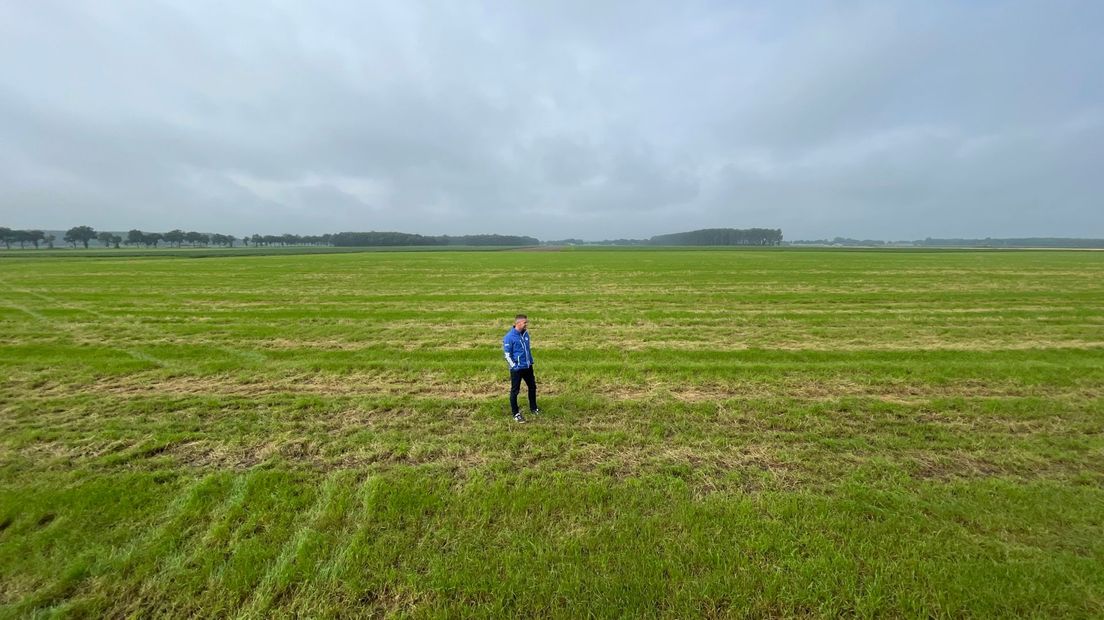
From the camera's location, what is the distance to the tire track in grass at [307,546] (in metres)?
3.76

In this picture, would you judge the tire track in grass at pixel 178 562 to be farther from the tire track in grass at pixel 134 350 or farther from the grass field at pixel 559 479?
the tire track in grass at pixel 134 350

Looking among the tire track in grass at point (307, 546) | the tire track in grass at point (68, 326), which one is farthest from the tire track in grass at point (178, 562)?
the tire track in grass at point (68, 326)

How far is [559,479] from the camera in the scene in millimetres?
5520

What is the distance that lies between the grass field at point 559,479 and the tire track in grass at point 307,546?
3 cm

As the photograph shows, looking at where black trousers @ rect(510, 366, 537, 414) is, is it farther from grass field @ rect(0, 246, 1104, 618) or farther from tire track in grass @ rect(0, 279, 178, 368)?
tire track in grass @ rect(0, 279, 178, 368)

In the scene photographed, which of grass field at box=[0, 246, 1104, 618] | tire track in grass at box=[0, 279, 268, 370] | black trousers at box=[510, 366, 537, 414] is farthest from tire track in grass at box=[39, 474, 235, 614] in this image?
tire track in grass at box=[0, 279, 268, 370]

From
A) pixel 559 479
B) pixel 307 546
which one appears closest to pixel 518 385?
pixel 559 479

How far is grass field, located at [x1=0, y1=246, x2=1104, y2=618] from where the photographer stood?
380 centimetres

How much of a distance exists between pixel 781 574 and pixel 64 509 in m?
8.22

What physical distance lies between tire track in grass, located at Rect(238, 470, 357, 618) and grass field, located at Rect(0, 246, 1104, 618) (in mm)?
26

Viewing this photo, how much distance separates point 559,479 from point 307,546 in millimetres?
3020

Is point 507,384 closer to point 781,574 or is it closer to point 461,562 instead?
point 461,562

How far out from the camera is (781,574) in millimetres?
3939

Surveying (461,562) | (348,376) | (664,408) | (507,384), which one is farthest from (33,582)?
(664,408)
